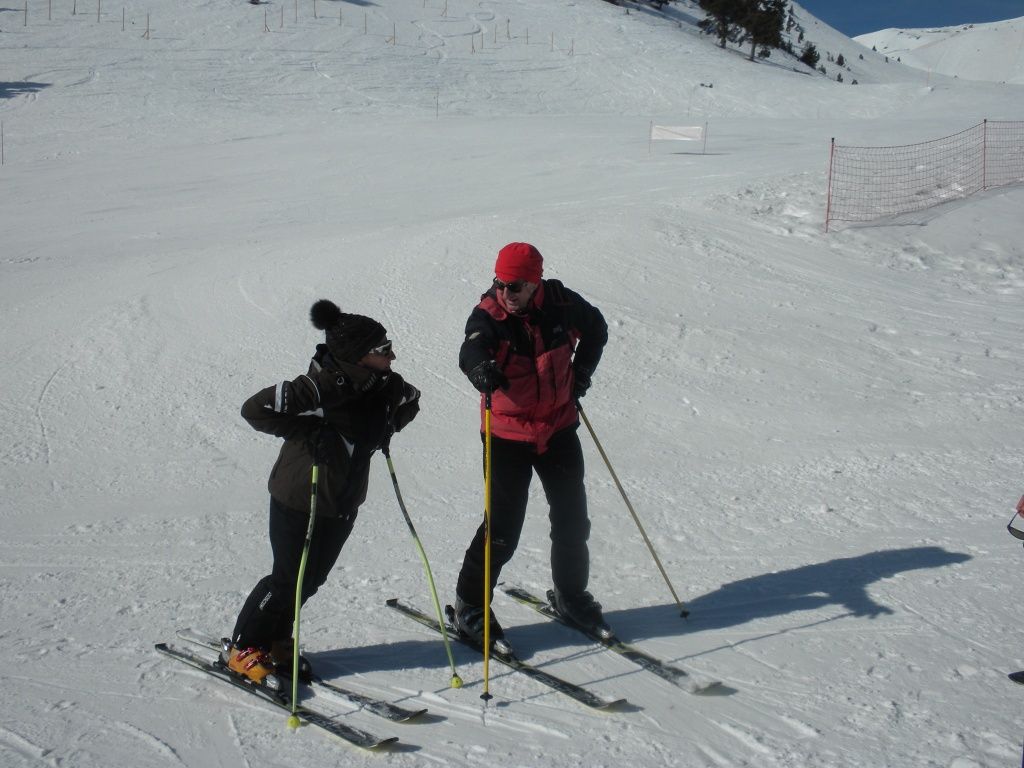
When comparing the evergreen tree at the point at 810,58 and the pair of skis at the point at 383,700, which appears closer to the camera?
the pair of skis at the point at 383,700

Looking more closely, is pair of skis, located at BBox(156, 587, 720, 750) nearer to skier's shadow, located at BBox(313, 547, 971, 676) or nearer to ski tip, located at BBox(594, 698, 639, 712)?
ski tip, located at BBox(594, 698, 639, 712)

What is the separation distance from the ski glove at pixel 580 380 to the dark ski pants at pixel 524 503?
18cm

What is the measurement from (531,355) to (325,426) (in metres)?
0.92

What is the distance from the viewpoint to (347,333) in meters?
3.65

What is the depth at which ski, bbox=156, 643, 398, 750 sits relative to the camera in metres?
3.42

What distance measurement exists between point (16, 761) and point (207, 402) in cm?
466

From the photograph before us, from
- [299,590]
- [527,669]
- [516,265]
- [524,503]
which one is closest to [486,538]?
[524,503]

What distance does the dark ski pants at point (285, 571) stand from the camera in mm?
3773

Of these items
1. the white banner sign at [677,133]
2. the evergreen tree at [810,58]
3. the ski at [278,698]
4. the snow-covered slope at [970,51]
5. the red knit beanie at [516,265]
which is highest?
the snow-covered slope at [970,51]

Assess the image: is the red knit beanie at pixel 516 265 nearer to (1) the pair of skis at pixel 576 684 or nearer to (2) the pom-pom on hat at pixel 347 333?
(2) the pom-pom on hat at pixel 347 333

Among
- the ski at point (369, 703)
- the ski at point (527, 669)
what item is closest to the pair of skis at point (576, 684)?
the ski at point (527, 669)

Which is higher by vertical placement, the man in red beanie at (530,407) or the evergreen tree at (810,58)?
the evergreen tree at (810,58)

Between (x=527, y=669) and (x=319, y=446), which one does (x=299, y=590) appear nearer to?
(x=319, y=446)

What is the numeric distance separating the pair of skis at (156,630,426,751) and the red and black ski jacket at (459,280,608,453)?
1204 millimetres
